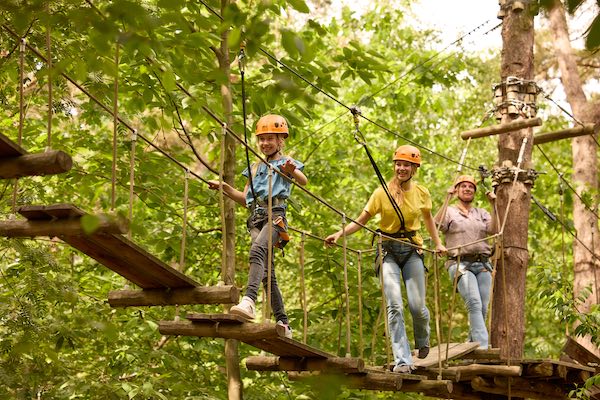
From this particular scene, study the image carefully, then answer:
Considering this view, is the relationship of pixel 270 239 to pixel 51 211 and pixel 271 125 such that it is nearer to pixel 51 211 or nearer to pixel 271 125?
pixel 271 125

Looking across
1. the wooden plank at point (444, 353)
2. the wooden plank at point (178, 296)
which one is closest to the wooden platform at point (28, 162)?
the wooden plank at point (178, 296)

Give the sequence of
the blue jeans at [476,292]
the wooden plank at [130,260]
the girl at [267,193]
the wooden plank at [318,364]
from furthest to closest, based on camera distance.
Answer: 1. the blue jeans at [476,292]
2. the wooden plank at [318,364]
3. the girl at [267,193]
4. the wooden plank at [130,260]

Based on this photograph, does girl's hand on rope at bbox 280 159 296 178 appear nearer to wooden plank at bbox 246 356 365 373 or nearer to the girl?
the girl

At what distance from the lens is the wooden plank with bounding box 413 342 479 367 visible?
240 inches

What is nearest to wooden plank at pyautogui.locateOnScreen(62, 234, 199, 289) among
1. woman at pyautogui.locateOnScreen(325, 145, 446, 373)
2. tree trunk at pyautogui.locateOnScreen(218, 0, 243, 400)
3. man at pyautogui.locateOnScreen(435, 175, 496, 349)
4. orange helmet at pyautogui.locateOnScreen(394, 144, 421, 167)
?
woman at pyautogui.locateOnScreen(325, 145, 446, 373)

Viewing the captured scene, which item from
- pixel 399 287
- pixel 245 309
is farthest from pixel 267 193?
pixel 399 287

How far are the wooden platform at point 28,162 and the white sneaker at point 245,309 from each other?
143cm

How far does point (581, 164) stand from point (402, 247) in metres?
8.06

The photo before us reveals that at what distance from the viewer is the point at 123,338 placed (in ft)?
27.1

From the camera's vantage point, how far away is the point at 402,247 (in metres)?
5.86

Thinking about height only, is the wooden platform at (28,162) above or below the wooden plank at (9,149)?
below

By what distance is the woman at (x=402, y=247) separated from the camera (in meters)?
5.83

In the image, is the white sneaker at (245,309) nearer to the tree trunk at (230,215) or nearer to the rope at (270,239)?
the rope at (270,239)

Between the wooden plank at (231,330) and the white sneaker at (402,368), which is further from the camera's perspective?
the white sneaker at (402,368)
